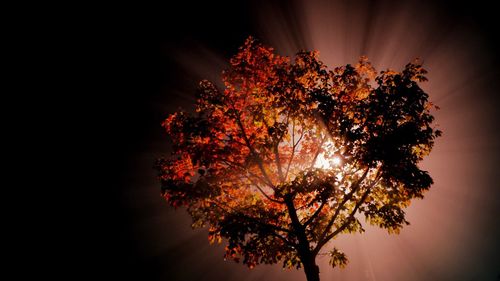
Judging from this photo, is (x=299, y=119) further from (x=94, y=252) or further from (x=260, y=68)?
(x=94, y=252)

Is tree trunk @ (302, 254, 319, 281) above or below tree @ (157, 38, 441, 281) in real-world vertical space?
below

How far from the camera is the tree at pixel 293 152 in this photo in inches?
252

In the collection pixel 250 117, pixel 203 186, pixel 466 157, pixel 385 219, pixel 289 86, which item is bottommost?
pixel 385 219

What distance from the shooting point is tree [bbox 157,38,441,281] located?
640 cm

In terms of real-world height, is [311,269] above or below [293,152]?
below

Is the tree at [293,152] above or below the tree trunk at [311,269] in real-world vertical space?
above

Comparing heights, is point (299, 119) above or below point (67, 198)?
below

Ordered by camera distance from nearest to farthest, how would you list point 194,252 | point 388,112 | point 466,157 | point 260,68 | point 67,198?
1. point 388,112
2. point 260,68
3. point 67,198
4. point 194,252
5. point 466,157

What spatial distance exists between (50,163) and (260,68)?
13527 millimetres

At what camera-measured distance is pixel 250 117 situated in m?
7.72

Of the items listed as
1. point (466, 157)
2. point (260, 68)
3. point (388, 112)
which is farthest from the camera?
point (466, 157)

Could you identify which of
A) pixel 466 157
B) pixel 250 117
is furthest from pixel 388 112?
pixel 466 157

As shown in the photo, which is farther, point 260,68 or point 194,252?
point 194,252

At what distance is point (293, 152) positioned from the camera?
293 inches
